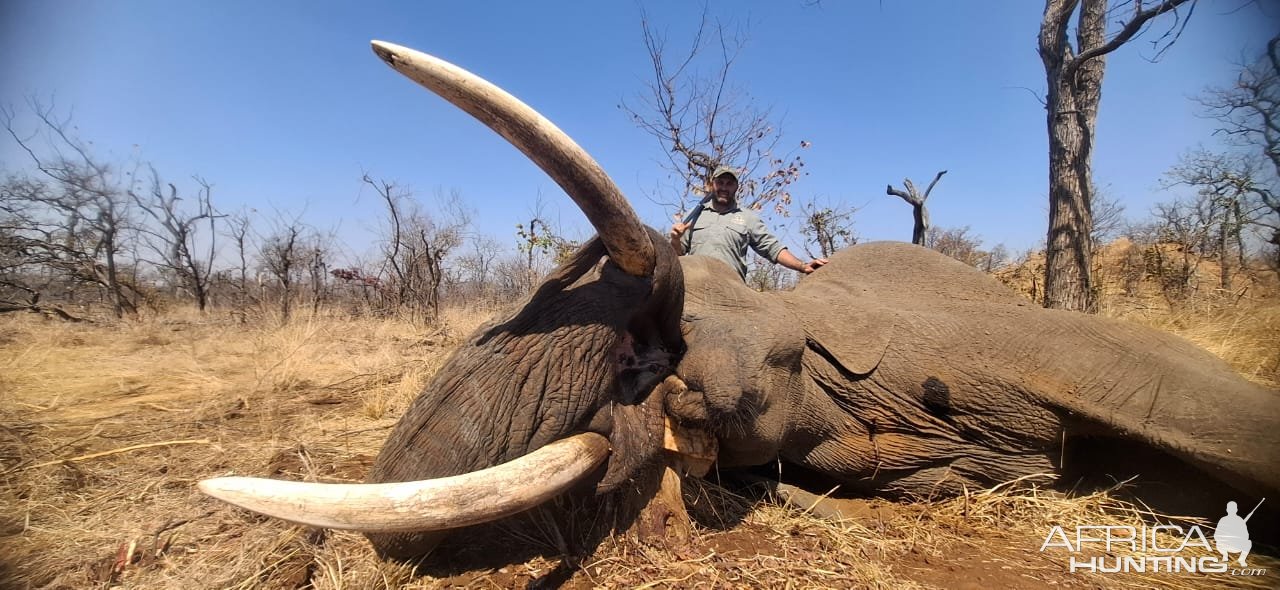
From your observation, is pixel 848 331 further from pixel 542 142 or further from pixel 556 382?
pixel 542 142

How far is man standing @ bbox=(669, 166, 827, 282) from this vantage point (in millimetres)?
4656

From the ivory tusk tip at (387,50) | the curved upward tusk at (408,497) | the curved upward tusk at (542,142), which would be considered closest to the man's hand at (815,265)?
the curved upward tusk at (542,142)

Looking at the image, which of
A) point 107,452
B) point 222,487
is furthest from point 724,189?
point 107,452

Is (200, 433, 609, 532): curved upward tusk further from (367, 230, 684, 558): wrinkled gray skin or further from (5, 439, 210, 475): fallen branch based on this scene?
(5, 439, 210, 475): fallen branch

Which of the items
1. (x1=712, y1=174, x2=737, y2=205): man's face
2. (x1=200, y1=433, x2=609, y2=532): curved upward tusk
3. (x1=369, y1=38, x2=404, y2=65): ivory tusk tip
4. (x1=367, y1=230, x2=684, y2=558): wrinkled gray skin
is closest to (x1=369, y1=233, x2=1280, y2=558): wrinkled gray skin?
(x1=367, y1=230, x2=684, y2=558): wrinkled gray skin

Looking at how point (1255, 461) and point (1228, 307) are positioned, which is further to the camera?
point (1228, 307)

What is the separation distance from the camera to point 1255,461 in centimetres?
195

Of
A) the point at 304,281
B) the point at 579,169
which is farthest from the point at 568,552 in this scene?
the point at 304,281

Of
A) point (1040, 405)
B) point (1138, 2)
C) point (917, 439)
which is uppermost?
point (1138, 2)

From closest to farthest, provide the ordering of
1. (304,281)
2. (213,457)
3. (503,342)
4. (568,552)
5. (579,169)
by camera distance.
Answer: (579,169) < (503,342) < (568,552) < (213,457) < (304,281)

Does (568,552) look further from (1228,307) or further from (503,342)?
(1228,307)

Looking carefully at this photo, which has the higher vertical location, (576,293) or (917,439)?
(576,293)

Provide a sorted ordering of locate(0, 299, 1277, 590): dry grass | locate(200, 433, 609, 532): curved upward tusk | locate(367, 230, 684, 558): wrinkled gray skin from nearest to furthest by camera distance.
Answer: locate(200, 433, 609, 532): curved upward tusk → locate(367, 230, 684, 558): wrinkled gray skin → locate(0, 299, 1277, 590): dry grass

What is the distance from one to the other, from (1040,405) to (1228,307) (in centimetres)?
485
